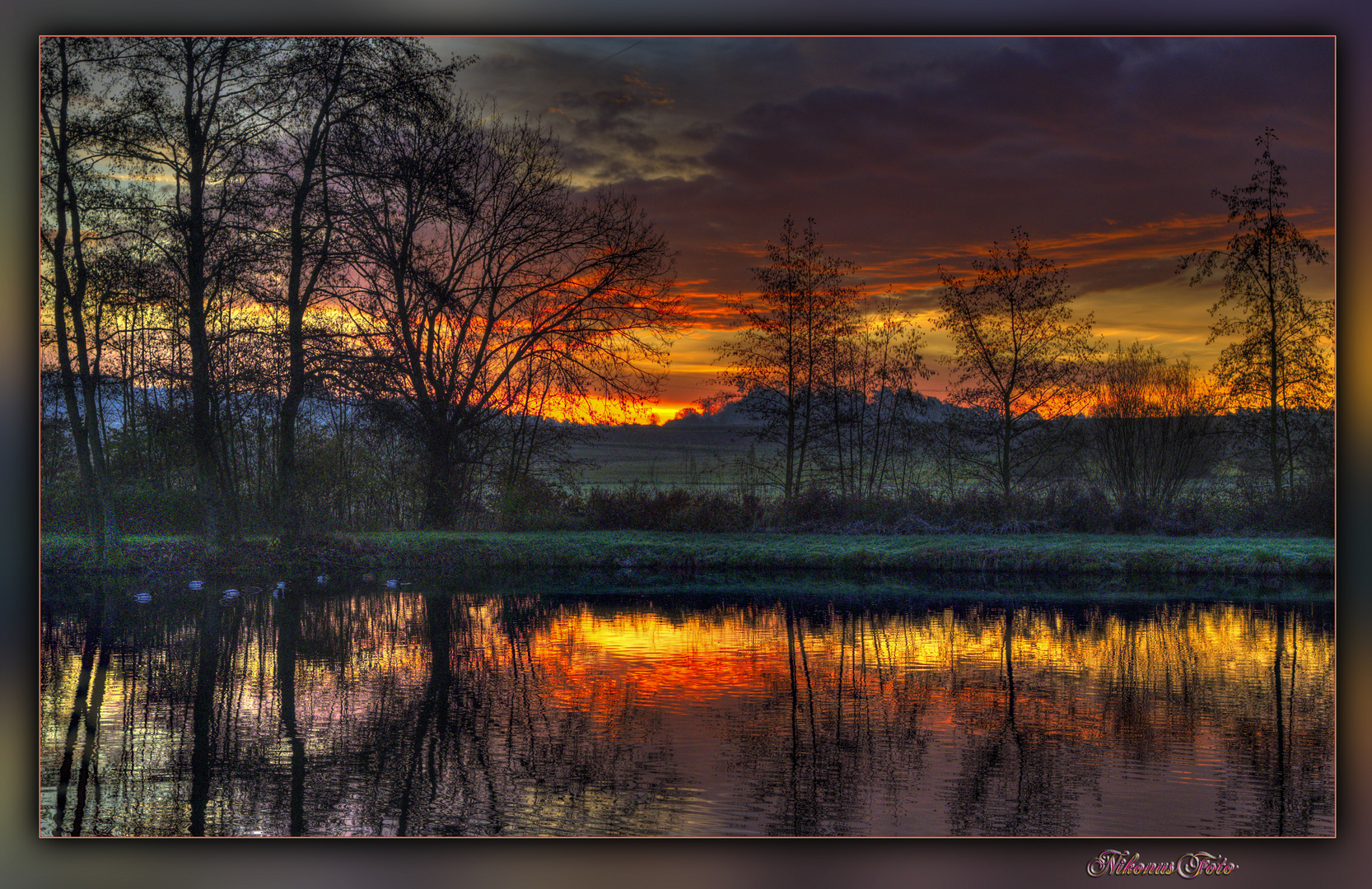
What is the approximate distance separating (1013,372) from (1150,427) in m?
1.36

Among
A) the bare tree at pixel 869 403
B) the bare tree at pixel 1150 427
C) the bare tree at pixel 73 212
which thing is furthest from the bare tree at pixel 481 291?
the bare tree at pixel 1150 427

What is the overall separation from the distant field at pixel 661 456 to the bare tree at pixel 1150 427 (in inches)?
132

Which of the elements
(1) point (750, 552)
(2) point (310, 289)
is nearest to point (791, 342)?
(1) point (750, 552)

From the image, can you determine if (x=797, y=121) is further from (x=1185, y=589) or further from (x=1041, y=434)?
(x=1185, y=589)

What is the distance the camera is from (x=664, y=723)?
15.7 feet

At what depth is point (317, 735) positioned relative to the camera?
4645 millimetres

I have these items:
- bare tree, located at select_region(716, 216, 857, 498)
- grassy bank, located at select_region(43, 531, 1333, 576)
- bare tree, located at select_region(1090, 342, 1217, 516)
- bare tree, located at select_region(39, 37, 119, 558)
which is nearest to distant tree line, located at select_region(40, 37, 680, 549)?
bare tree, located at select_region(39, 37, 119, 558)

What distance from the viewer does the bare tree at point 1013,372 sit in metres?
7.22

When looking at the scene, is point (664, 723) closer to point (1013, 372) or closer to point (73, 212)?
point (73, 212)

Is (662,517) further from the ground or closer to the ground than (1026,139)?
closer to the ground

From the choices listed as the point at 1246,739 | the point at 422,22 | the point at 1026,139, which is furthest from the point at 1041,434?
the point at 422,22

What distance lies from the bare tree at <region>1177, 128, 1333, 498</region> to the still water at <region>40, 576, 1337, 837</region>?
125 centimetres

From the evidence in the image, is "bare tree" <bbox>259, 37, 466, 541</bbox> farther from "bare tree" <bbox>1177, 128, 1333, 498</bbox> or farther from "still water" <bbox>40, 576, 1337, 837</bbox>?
"bare tree" <bbox>1177, 128, 1333, 498</bbox>

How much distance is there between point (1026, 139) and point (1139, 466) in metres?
3.31
